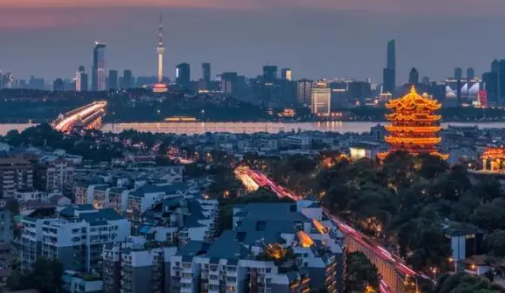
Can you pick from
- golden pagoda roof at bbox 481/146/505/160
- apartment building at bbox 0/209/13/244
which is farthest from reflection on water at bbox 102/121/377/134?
apartment building at bbox 0/209/13/244

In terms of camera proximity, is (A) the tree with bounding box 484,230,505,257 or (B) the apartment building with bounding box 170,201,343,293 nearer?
(B) the apartment building with bounding box 170,201,343,293

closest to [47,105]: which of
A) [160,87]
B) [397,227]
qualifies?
[160,87]

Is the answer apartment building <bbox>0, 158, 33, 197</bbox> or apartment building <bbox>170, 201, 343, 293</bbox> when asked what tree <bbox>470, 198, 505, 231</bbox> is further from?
apartment building <bbox>0, 158, 33, 197</bbox>

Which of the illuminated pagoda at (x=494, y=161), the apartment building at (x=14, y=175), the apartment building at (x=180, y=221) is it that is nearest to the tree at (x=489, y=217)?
the apartment building at (x=180, y=221)

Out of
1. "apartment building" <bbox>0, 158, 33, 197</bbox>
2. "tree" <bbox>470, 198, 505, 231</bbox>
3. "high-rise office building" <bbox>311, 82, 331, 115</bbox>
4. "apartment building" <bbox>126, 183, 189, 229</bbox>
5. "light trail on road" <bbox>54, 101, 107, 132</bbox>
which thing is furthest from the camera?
"high-rise office building" <bbox>311, 82, 331, 115</bbox>

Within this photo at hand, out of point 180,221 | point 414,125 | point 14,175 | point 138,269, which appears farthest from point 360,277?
point 414,125

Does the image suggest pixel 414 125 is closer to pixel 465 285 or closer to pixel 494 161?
pixel 494 161

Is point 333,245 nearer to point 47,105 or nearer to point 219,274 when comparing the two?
point 219,274

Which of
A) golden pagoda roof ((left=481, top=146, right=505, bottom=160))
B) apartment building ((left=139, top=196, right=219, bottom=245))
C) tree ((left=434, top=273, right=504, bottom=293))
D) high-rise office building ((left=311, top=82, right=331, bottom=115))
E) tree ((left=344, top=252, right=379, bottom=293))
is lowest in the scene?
tree ((left=344, top=252, right=379, bottom=293))
